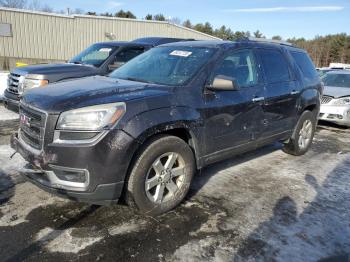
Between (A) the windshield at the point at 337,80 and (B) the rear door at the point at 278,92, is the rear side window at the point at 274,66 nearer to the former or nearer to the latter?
(B) the rear door at the point at 278,92

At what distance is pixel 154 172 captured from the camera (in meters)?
3.66

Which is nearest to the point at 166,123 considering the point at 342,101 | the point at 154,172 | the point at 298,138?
the point at 154,172

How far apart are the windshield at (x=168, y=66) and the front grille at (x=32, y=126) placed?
4.26ft

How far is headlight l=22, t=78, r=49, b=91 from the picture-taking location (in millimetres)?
6867

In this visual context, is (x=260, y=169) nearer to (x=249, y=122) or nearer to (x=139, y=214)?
(x=249, y=122)

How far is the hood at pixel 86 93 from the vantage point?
3248mm

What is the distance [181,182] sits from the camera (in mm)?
3893

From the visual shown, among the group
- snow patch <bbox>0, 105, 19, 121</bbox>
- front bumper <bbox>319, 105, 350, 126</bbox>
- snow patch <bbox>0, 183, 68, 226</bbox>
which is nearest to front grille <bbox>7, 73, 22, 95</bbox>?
snow patch <bbox>0, 105, 19, 121</bbox>

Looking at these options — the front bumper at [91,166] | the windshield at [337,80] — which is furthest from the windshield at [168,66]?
the windshield at [337,80]

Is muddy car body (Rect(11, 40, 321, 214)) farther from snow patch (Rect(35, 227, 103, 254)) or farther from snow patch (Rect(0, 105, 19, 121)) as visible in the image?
snow patch (Rect(0, 105, 19, 121))

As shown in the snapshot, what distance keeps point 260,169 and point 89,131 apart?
10.4 ft

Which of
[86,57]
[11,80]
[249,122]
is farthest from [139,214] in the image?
[86,57]

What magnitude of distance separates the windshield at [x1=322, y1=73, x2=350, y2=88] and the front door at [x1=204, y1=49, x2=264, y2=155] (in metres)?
6.49

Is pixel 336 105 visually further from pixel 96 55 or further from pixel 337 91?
pixel 96 55
